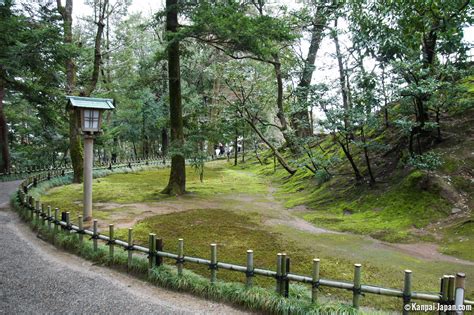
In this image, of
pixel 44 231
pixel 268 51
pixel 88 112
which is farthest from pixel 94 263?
pixel 268 51

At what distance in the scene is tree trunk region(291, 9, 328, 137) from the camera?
33.1 ft

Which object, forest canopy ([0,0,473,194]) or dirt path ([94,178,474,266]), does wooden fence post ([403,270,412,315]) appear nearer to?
dirt path ([94,178,474,266])

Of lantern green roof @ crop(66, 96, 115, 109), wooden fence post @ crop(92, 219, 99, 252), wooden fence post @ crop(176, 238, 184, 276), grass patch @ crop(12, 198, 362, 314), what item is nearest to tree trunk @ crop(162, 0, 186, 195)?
lantern green roof @ crop(66, 96, 115, 109)

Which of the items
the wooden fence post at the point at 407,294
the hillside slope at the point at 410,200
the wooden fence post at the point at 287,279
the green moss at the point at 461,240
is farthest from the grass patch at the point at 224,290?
the hillside slope at the point at 410,200

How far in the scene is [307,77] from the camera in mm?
14609

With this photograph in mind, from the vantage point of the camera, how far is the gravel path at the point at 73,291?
14.0 feet

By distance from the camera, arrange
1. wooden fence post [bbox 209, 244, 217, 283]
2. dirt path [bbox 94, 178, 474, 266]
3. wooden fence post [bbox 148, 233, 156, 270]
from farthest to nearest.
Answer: dirt path [bbox 94, 178, 474, 266]
wooden fence post [bbox 148, 233, 156, 270]
wooden fence post [bbox 209, 244, 217, 283]

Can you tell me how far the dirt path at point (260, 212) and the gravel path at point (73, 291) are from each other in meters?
1.92

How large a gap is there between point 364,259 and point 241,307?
2583 mm

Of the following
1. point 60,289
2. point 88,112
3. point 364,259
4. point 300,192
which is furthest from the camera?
point 300,192

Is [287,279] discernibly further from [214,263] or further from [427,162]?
[427,162]

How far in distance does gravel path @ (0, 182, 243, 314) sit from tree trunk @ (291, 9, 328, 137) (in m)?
A: 6.89

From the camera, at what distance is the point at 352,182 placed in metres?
10.5

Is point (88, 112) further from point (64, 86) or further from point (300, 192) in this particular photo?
point (300, 192)
